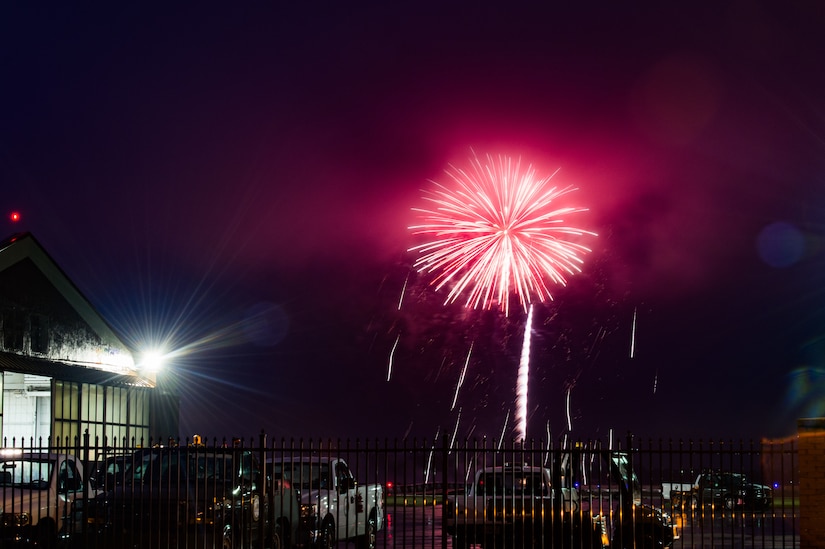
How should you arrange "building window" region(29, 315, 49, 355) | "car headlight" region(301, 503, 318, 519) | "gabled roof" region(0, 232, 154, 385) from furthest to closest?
"building window" region(29, 315, 49, 355), "gabled roof" region(0, 232, 154, 385), "car headlight" region(301, 503, 318, 519)

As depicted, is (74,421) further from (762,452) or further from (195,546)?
(762,452)

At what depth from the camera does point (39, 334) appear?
115ft

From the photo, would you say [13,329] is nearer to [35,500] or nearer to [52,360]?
[52,360]

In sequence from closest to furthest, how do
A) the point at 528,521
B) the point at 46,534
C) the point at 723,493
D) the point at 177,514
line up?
the point at 723,493 < the point at 177,514 < the point at 528,521 < the point at 46,534

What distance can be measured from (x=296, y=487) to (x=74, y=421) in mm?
19741

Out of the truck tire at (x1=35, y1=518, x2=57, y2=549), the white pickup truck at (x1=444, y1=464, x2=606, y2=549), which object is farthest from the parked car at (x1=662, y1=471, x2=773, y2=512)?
the truck tire at (x1=35, y1=518, x2=57, y2=549)

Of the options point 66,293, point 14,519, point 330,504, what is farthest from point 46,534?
point 66,293

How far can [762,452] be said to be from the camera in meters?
15.2

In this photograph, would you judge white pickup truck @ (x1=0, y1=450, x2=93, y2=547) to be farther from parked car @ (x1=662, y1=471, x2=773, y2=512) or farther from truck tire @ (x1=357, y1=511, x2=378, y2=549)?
parked car @ (x1=662, y1=471, x2=773, y2=512)

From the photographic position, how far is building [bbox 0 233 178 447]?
33.5 m

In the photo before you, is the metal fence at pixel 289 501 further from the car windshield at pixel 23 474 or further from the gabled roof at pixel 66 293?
the gabled roof at pixel 66 293

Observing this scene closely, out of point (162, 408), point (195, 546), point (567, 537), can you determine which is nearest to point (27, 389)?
point (162, 408)

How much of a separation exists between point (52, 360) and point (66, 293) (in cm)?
298

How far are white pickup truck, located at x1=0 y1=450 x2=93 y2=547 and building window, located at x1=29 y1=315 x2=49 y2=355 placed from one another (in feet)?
57.9
